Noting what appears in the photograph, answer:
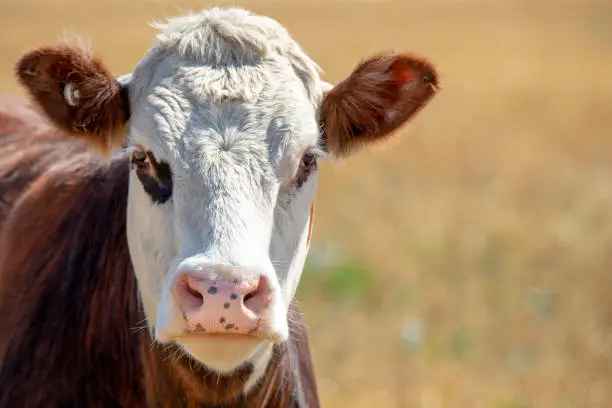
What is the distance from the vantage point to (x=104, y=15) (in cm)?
4662

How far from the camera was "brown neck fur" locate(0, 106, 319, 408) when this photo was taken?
4301mm

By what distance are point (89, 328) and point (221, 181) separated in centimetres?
99

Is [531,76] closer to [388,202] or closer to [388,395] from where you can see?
[388,202]

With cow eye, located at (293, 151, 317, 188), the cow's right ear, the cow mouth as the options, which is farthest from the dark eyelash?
the cow mouth

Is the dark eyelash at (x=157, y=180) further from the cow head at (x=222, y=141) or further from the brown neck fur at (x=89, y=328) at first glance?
the brown neck fur at (x=89, y=328)

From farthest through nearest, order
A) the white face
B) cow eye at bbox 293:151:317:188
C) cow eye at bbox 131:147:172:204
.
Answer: cow eye at bbox 293:151:317:188 < cow eye at bbox 131:147:172:204 < the white face

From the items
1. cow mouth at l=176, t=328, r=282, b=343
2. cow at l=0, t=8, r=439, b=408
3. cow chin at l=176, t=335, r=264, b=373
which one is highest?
cow at l=0, t=8, r=439, b=408

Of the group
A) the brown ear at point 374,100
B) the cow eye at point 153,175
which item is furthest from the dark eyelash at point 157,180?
the brown ear at point 374,100

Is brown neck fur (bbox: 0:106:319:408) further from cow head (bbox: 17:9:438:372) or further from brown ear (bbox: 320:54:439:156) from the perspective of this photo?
brown ear (bbox: 320:54:439:156)

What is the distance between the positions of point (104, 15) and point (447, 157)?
33.1 meters

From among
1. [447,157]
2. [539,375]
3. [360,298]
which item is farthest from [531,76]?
[539,375]

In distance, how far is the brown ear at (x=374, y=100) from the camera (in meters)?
4.51

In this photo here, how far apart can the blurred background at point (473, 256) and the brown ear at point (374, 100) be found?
0.57ft

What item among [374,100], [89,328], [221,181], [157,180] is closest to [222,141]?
[221,181]
